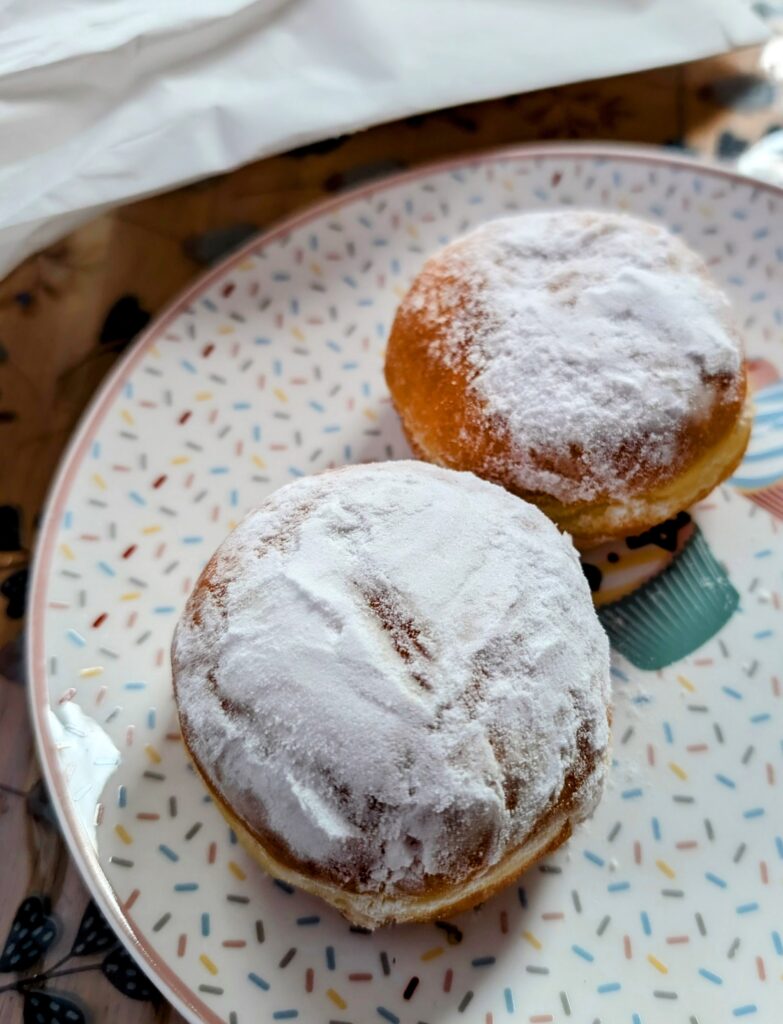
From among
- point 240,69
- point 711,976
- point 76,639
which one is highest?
point 240,69

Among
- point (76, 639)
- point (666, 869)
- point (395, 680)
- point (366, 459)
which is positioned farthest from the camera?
point (366, 459)

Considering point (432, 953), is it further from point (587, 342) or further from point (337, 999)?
point (587, 342)

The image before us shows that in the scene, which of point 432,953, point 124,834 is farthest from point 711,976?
point 124,834

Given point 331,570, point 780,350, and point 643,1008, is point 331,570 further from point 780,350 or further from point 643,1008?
point 780,350

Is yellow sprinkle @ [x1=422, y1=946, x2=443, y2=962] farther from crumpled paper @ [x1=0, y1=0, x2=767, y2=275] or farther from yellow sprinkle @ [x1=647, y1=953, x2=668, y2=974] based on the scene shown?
crumpled paper @ [x1=0, y1=0, x2=767, y2=275]

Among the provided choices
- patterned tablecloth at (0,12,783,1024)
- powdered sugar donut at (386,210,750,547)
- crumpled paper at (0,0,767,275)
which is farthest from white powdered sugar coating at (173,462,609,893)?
crumpled paper at (0,0,767,275)

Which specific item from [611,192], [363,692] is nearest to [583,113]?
[611,192]

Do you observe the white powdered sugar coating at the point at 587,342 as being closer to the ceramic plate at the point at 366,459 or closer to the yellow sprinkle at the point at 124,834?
the ceramic plate at the point at 366,459
